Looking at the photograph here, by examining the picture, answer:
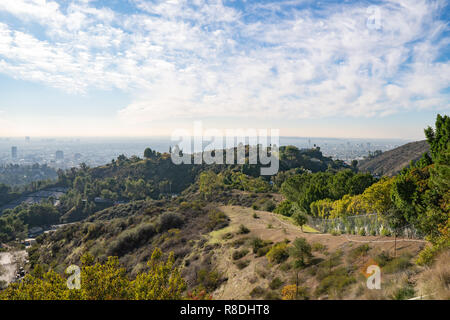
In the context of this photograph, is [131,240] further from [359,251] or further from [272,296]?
[359,251]

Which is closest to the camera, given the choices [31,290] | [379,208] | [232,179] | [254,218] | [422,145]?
[31,290]

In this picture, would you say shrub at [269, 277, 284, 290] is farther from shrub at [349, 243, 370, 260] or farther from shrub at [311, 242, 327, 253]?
shrub at [349, 243, 370, 260]

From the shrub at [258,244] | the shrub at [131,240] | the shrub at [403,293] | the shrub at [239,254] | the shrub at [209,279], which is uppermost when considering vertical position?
the shrub at [403,293]

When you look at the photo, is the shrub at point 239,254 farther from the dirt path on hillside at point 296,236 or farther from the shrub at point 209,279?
the dirt path on hillside at point 296,236

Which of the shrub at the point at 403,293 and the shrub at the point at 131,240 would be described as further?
the shrub at the point at 131,240

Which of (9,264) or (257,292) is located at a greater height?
(257,292)

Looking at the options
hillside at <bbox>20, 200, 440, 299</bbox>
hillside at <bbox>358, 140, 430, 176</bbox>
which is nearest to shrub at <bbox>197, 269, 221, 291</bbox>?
hillside at <bbox>20, 200, 440, 299</bbox>

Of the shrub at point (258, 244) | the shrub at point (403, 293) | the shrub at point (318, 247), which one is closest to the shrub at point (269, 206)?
the shrub at point (258, 244)

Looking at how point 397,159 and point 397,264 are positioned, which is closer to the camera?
point 397,264

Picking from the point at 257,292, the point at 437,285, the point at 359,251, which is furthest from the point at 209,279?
the point at 437,285
